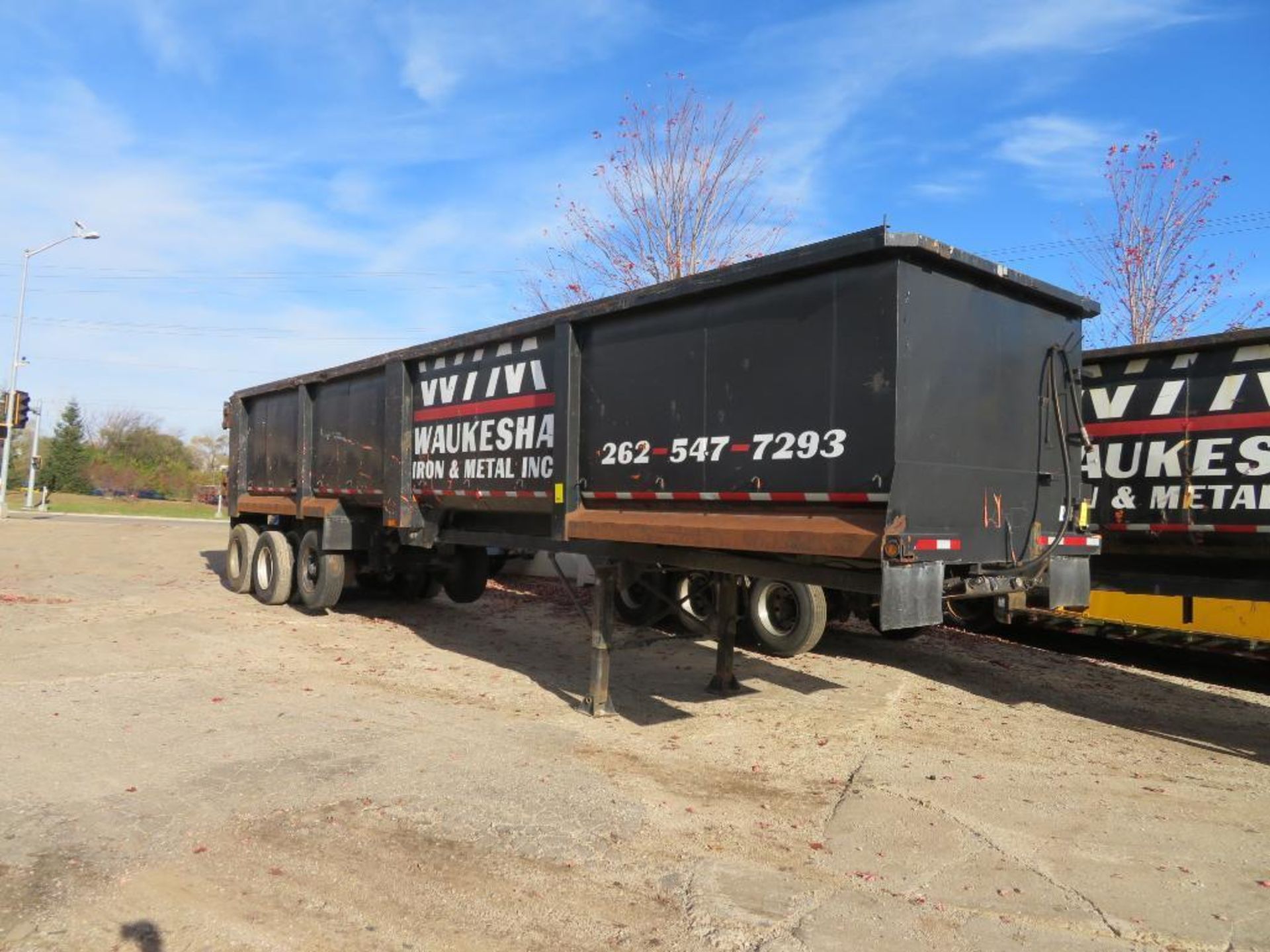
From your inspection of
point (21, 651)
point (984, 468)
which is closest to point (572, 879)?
A: point (984, 468)

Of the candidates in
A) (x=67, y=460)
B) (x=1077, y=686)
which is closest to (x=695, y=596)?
(x=1077, y=686)

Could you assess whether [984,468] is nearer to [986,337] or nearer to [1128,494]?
[986,337]

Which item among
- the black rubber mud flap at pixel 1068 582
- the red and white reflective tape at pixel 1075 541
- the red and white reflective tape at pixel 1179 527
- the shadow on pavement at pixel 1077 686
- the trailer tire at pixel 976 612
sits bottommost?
the shadow on pavement at pixel 1077 686

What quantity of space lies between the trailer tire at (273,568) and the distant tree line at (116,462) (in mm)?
55405

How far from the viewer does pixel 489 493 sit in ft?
27.4

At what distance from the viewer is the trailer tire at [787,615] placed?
941 cm

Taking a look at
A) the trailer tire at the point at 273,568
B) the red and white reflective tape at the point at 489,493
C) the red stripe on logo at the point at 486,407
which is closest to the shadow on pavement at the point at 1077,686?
the red and white reflective tape at the point at 489,493

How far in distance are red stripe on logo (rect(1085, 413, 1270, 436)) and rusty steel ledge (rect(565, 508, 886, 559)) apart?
3.14 metres

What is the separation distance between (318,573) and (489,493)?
4610 millimetres

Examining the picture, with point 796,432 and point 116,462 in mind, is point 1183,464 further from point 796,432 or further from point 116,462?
point 116,462

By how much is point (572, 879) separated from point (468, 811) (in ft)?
3.37

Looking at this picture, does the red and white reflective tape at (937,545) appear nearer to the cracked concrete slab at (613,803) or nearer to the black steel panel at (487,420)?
the cracked concrete slab at (613,803)


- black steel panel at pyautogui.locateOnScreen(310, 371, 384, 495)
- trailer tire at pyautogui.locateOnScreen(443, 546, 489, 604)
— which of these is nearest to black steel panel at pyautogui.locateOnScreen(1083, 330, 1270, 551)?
black steel panel at pyautogui.locateOnScreen(310, 371, 384, 495)

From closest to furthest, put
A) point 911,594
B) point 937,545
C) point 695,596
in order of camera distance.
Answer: point 911,594 < point 937,545 < point 695,596
